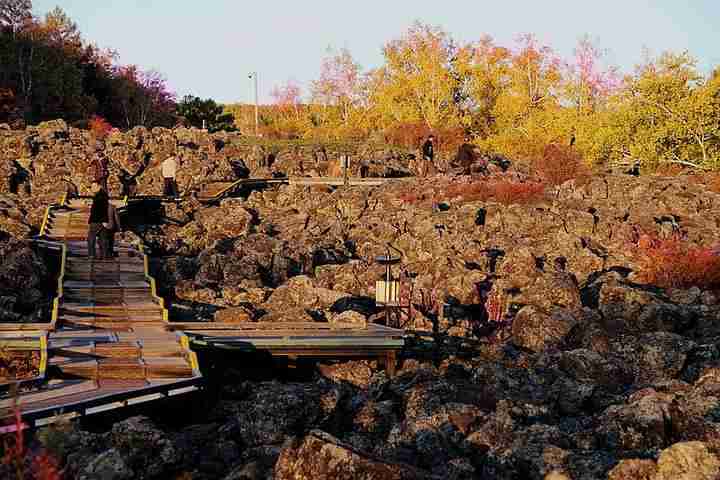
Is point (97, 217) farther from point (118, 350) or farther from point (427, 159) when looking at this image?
point (427, 159)

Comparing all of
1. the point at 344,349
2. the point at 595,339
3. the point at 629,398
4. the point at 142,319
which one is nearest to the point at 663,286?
the point at 595,339

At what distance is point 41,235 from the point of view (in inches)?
856

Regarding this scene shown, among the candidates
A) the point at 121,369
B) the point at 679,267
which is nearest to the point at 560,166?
the point at 679,267

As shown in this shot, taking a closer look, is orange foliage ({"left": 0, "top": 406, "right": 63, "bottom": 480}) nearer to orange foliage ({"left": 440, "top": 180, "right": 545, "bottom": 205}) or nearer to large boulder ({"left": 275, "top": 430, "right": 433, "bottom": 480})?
large boulder ({"left": 275, "top": 430, "right": 433, "bottom": 480})

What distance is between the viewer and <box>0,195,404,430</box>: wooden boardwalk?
1046cm

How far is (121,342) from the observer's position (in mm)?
12938

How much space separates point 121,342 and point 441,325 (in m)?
5.92

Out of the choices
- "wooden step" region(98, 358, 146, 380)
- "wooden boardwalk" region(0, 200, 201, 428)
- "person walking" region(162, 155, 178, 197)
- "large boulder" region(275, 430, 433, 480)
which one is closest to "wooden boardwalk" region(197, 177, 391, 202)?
"person walking" region(162, 155, 178, 197)

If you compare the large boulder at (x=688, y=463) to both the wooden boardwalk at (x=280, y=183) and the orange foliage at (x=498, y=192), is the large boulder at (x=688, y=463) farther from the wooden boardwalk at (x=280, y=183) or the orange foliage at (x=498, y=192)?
the wooden boardwalk at (x=280, y=183)

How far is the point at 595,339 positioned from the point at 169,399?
614cm

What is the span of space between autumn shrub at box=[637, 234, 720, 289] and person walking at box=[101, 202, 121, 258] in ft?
35.8

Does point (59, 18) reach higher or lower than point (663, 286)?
higher

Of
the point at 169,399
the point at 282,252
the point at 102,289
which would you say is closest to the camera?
the point at 169,399

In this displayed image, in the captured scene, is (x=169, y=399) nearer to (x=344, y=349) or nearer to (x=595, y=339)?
(x=344, y=349)
